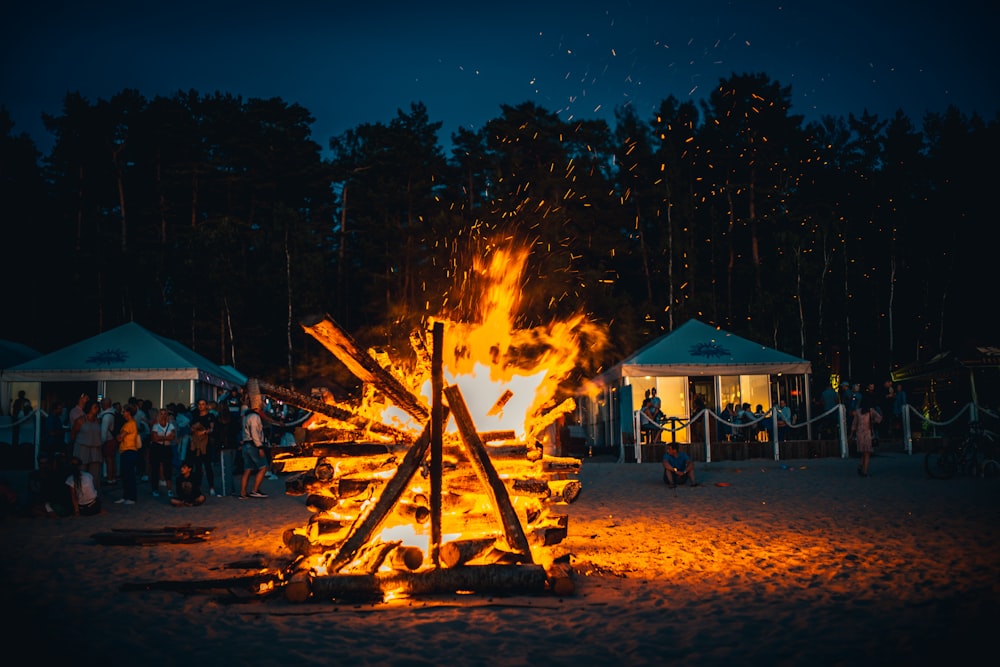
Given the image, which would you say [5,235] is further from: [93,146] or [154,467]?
[154,467]

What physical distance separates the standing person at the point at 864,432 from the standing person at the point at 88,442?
539 inches

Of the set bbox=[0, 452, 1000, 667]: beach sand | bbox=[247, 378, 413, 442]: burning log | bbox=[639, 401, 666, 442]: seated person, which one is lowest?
bbox=[0, 452, 1000, 667]: beach sand

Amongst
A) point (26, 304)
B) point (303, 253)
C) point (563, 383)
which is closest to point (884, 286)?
point (563, 383)

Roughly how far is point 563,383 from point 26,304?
3036 cm

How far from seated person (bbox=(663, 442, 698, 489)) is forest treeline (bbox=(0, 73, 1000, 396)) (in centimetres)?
2115

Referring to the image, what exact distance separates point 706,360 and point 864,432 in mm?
7767

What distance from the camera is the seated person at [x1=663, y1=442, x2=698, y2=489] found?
47.3 ft

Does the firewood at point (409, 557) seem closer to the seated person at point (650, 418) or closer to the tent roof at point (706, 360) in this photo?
the seated person at point (650, 418)

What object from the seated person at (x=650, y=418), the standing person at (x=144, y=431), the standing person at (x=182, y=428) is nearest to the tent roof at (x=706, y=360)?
the seated person at (x=650, y=418)

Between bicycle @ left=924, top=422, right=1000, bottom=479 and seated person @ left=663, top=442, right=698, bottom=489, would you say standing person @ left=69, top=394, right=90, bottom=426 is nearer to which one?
seated person @ left=663, top=442, right=698, bottom=489

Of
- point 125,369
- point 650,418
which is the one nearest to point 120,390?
point 125,369

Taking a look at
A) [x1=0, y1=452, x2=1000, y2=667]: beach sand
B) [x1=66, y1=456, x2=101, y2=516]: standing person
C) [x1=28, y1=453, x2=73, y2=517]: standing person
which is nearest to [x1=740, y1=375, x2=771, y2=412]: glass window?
[x1=0, y1=452, x2=1000, y2=667]: beach sand

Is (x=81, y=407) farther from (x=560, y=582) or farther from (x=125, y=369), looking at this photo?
(x=560, y=582)

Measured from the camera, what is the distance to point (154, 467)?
14336mm
